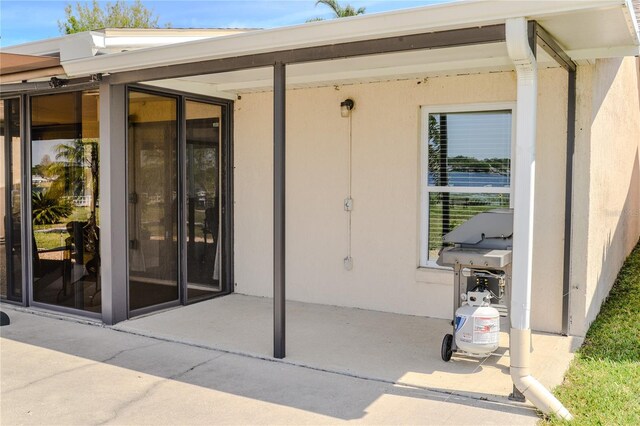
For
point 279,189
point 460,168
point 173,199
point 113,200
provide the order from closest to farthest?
point 279,189 < point 113,200 < point 460,168 < point 173,199

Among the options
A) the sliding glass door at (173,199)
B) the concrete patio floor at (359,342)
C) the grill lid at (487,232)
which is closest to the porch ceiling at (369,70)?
the sliding glass door at (173,199)

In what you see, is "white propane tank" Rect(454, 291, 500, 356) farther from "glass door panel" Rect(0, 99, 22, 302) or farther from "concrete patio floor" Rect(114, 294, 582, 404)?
"glass door panel" Rect(0, 99, 22, 302)

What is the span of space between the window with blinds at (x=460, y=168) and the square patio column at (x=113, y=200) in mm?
2981

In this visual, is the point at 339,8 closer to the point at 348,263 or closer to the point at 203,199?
the point at 203,199

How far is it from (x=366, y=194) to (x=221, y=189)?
1798mm

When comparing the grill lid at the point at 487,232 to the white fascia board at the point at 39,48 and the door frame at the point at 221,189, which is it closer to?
the door frame at the point at 221,189

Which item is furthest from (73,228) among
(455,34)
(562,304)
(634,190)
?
(634,190)

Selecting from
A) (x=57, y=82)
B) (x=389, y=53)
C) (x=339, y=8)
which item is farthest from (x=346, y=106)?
(x=339, y=8)

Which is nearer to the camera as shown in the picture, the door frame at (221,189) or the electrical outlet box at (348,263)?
the door frame at (221,189)

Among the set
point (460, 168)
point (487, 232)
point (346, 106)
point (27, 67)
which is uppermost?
point (27, 67)

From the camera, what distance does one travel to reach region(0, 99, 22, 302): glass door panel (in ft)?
21.3

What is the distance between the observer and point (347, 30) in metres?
3.97

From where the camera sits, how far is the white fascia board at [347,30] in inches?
135

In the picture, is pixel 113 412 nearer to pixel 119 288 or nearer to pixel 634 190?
pixel 119 288
